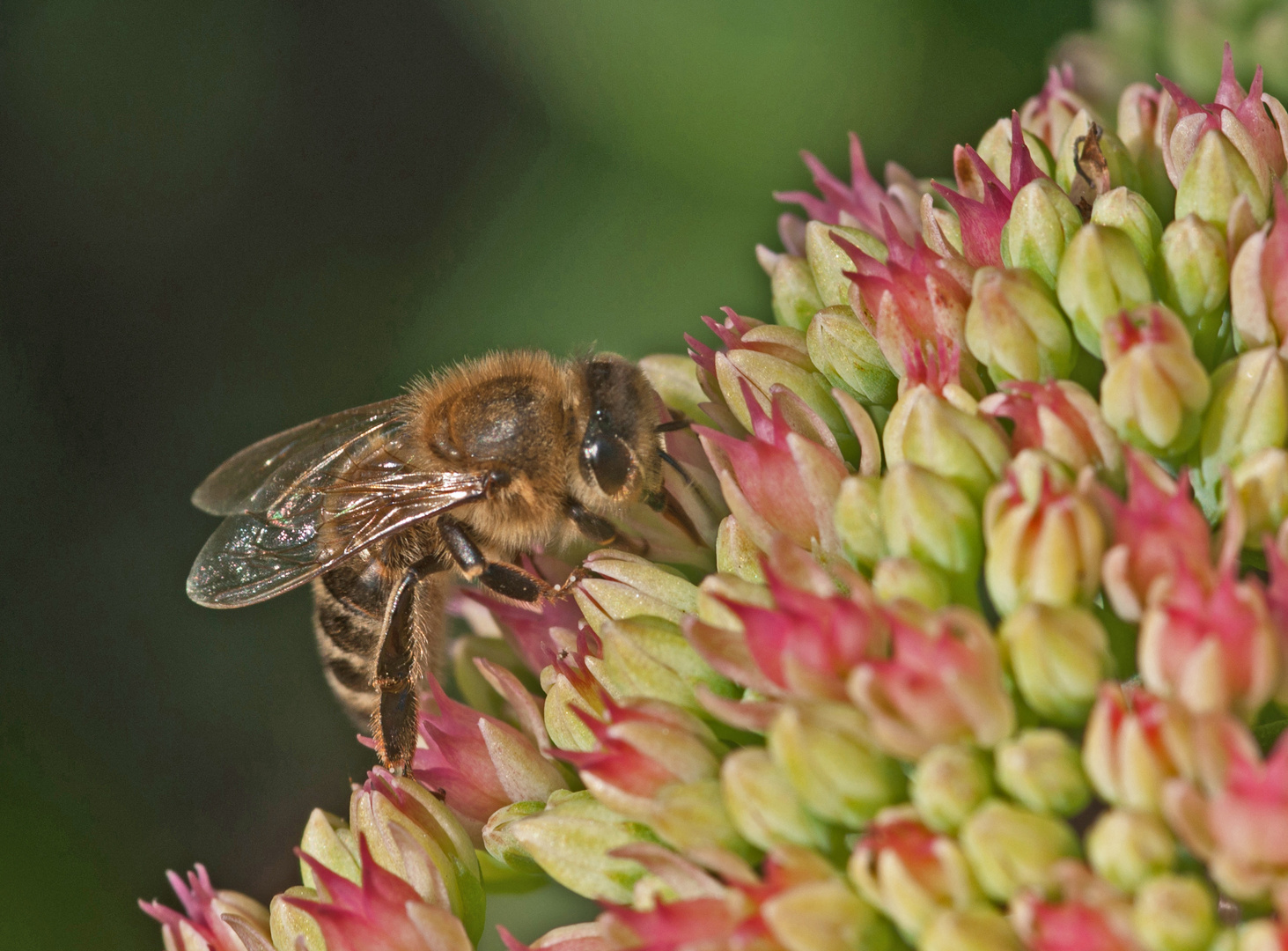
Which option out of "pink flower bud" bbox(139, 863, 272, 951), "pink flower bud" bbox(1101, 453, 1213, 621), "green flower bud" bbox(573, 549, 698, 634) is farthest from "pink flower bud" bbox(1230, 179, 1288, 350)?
"pink flower bud" bbox(139, 863, 272, 951)

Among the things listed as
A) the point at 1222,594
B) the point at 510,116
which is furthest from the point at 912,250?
the point at 510,116

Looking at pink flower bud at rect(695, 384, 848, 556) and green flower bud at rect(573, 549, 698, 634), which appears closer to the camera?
pink flower bud at rect(695, 384, 848, 556)

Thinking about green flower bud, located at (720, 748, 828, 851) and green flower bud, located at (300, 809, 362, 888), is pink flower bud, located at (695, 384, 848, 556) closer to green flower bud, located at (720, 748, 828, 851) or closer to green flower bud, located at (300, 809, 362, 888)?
green flower bud, located at (720, 748, 828, 851)

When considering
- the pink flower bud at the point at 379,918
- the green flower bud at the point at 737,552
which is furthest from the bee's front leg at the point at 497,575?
the pink flower bud at the point at 379,918

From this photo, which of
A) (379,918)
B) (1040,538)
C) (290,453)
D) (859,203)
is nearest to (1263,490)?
(1040,538)

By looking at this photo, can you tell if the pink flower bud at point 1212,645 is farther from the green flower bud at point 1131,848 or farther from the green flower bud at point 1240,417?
the green flower bud at point 1240,417

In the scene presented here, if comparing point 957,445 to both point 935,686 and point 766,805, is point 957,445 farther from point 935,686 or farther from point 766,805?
point 766,805
